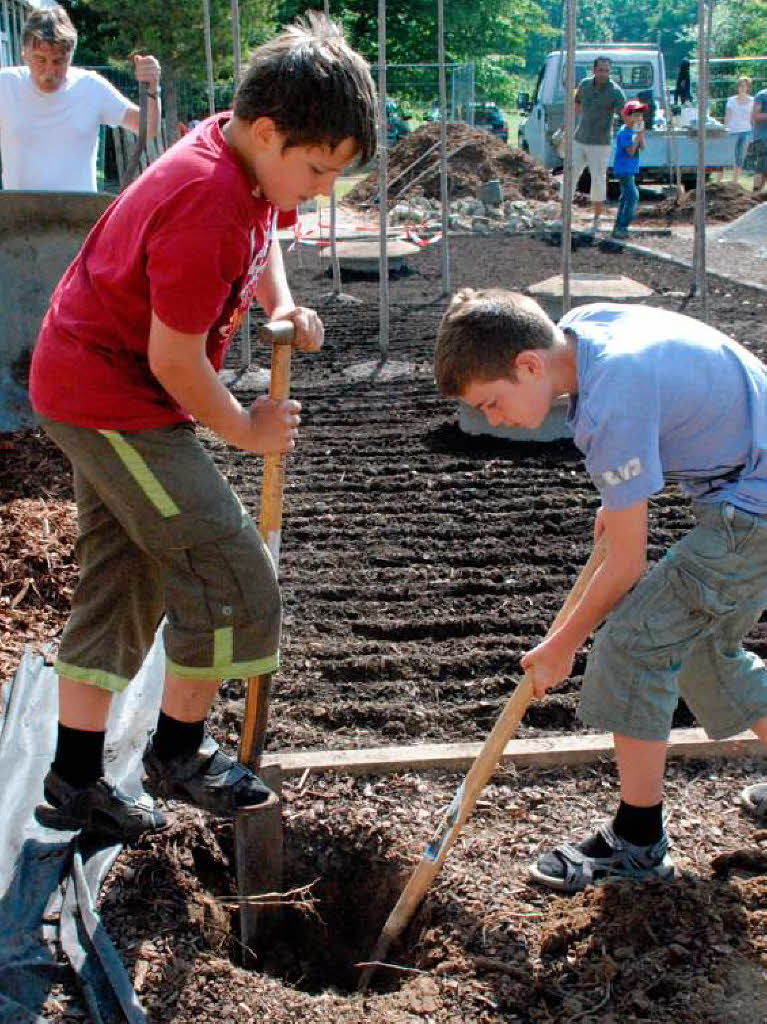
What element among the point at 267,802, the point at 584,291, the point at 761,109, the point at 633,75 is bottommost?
the point at 267,802

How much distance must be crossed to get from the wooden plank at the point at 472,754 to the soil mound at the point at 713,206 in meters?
18.1

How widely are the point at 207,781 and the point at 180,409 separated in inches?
35.9

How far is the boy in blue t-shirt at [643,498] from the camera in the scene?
2410 millimetres

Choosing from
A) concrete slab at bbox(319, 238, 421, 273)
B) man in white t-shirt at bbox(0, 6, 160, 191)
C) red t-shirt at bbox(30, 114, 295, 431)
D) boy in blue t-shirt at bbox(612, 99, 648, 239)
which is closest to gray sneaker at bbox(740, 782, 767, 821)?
red t-shirt at bbox(30, 114, 295, 431)

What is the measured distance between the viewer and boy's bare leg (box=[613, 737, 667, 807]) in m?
2.71

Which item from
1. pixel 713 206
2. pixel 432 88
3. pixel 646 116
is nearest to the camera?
pixel 713 206

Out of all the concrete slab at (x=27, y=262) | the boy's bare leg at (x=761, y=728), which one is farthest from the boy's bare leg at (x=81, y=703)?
the concrete slab at (x=27, y=262)

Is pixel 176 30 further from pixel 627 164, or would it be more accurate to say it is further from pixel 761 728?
pixel 761 728

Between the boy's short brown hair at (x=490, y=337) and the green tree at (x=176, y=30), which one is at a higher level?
the green tree at (x=176, y=30)

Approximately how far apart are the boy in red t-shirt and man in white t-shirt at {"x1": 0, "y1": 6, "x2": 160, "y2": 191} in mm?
3507

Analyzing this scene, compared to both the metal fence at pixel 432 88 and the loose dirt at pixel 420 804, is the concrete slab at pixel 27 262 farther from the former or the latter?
the metal fence at pixel 432 88

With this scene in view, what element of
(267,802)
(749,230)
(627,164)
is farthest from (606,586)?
(749,230)

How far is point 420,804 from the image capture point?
3.19 m

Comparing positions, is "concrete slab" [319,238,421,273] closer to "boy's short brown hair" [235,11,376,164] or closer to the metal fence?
"boy's short brown hair" [235,11,376,164]
